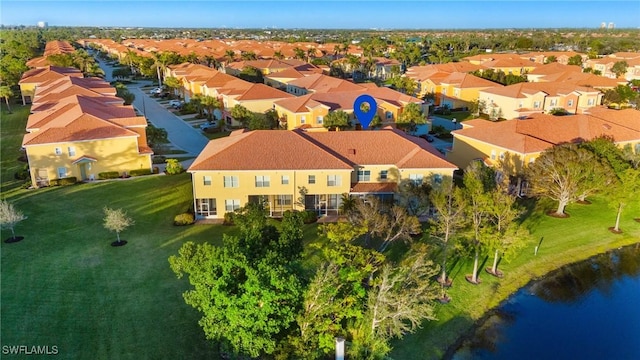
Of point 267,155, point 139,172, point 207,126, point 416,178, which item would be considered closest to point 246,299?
point 267,155

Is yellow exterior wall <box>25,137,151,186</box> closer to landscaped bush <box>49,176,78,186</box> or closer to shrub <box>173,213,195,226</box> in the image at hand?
landscaped bush <box>49,176,78,186</box>

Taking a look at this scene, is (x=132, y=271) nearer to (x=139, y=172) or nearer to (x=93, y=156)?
(x=139, y=172)

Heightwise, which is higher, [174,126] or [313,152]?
[313,152]

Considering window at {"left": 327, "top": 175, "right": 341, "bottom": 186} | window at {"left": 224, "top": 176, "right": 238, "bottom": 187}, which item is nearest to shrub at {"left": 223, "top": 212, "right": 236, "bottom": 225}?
window at {"left": 224, "top": 176, "right": 238, "bottom": 187}

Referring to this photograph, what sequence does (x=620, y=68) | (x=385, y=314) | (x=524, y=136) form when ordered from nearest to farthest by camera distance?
(x=385, y=314) → (x=524, y=136) → (x=620, y=68)

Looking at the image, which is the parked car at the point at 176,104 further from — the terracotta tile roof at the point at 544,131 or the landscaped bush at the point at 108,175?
the terracotta tile roof at the point at 544,131

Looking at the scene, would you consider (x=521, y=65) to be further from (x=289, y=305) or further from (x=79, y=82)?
(x=289, y=305)

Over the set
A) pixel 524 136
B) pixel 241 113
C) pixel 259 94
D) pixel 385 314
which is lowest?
pixel 385 314
